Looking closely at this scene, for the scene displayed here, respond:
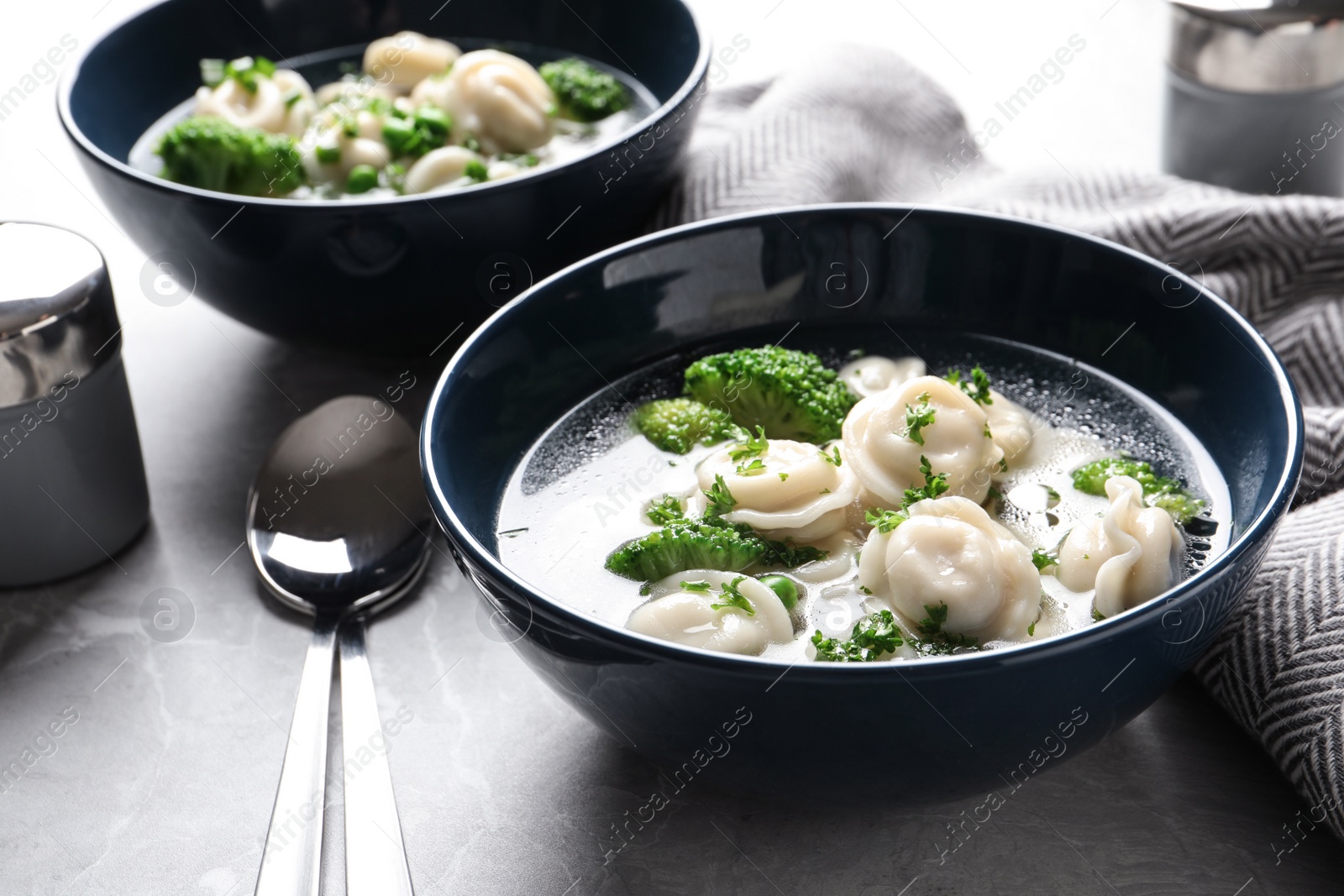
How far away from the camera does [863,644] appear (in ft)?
4.16

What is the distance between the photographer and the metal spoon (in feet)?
4.46

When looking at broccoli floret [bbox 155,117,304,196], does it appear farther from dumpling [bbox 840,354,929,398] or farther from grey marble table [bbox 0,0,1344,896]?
dumpling [bbox 840,354,929,398]

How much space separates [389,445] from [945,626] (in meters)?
0.89

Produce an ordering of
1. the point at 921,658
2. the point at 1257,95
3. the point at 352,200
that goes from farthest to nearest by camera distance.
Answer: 1. the point at 1257,95
2. the point at 352,200
3. the point at 921,658

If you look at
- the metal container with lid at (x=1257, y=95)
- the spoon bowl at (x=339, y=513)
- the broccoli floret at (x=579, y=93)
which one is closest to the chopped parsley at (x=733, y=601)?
the spoon bowl at (x=339, y=513)

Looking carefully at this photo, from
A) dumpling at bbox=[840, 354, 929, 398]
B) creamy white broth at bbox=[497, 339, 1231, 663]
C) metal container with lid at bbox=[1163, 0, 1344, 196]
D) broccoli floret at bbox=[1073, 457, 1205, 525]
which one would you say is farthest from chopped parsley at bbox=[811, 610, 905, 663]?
metal container with lid at bbox=[1163, 0, 1344, 196]

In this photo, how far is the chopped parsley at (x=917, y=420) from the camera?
4.80 ft

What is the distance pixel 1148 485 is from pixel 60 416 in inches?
53.4

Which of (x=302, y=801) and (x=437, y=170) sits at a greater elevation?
(x=437, y=170)

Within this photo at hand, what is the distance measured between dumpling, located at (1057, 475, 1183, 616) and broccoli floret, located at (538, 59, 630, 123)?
1.29m

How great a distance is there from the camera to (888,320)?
1800 mm

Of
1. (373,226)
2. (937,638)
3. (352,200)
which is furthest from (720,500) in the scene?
(352,200)

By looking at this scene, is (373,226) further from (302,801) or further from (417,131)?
(302,801)

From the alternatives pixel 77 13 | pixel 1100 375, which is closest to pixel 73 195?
pixel 77 13
